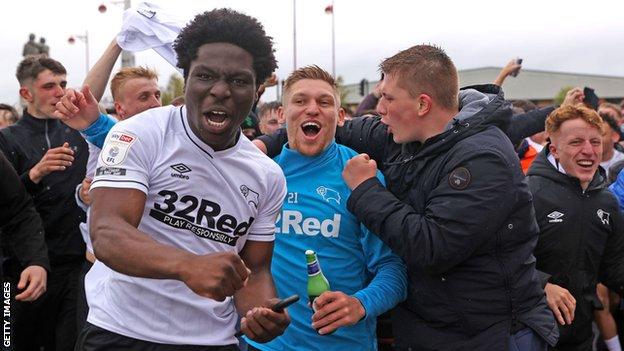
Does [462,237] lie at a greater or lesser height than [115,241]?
lesser

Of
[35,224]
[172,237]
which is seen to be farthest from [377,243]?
[35,224]

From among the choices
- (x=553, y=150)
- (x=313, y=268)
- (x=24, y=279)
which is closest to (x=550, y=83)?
(x=553, y=150)

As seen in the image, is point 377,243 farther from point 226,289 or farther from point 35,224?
point 35,224

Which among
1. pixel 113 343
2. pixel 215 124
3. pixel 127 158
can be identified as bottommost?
pixel 113 343

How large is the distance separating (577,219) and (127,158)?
3.02 metres

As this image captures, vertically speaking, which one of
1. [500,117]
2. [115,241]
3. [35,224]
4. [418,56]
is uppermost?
[418,56]

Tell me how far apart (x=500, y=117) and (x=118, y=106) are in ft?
10.5

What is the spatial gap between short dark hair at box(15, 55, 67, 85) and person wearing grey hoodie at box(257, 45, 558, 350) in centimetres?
343

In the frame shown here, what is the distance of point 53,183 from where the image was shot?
5457mm

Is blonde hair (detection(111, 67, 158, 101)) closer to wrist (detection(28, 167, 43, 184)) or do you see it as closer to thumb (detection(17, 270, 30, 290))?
wrist (detection(28, 167, 43, 184))

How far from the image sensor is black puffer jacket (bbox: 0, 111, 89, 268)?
5445 mm

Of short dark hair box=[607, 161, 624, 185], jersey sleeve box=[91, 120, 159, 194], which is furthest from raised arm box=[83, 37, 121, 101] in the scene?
short dark hair box=[607, 161, 624, 185]

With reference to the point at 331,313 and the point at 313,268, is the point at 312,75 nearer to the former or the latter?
the point at 313,268

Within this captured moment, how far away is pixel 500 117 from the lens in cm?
336
